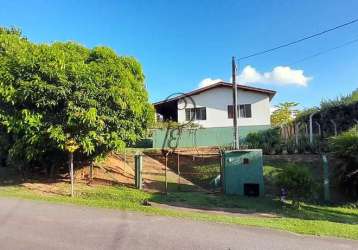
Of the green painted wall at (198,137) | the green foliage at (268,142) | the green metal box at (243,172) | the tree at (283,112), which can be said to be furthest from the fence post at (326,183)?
the tree at (283,112)

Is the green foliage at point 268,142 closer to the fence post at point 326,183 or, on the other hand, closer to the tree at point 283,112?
the fence post at point 326,183

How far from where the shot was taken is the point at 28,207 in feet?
37.1

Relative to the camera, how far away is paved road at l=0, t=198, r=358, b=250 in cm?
739

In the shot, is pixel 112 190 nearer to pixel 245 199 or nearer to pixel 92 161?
pixel 92 161

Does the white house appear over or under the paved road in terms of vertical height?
over

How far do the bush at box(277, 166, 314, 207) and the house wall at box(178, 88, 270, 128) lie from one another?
69.8 feet

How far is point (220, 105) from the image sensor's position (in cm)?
3612

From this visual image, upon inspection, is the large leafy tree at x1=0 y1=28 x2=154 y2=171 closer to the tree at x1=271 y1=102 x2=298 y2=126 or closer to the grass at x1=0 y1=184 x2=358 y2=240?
the grass at x1=0 y1=184 x2=358 y2=240

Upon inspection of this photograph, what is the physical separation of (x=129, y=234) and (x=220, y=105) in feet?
93.9

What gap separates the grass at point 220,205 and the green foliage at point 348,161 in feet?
3.43

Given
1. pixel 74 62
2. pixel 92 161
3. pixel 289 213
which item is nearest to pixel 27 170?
pixel 92 161

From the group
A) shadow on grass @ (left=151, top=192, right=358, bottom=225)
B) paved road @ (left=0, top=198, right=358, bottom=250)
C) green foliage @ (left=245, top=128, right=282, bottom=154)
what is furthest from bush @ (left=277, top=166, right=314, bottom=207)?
green foliage @ (left=245, top=128, right=282, bottom=154)

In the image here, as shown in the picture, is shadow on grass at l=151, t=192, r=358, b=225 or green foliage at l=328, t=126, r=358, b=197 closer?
shadow on grass at l=151, t=192, r=358, b=225

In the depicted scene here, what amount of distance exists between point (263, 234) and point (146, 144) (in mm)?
24413
